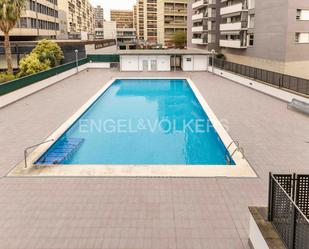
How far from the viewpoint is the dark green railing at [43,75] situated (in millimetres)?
24612

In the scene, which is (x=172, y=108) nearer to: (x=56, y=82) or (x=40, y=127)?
(x=40, y=127)

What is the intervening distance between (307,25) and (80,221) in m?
37.2

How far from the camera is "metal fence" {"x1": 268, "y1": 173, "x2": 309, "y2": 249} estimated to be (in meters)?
5.58

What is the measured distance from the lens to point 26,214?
886cm

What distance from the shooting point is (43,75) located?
32.4 m

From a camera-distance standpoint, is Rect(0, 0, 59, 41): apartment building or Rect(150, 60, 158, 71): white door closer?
Rect(150, 60, 158, 71): white door

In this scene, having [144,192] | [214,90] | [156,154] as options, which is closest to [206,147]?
[156,154]

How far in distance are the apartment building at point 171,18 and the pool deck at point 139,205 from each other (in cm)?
10488

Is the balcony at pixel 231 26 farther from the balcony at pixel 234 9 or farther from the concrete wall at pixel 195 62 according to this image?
the concrete wall at pixel 195 62

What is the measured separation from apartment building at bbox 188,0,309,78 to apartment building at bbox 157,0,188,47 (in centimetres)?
6211

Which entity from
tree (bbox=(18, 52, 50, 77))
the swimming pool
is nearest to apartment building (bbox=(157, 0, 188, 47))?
tree (bbox=(18, 52, 50, 77))

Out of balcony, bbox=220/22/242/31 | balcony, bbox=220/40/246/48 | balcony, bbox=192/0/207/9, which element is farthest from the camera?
balcony, bbox=192/0/207/9

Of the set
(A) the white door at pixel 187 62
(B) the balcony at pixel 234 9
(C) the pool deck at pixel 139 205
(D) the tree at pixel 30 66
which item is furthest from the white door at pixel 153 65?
(C) the pool deck at pixel 139 205

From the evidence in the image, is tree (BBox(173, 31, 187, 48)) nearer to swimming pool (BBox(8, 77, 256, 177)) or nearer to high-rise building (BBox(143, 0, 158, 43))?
high-rise building (BBox(143, 0, 158, 43))
